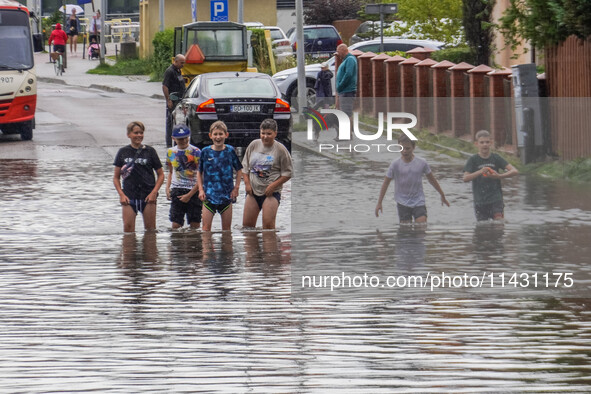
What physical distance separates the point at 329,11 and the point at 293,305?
50397mm

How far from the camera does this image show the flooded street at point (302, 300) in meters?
7.07

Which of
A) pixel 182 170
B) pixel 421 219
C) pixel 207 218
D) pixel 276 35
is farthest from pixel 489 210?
pixel 276 35

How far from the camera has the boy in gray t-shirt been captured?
41.1 ft

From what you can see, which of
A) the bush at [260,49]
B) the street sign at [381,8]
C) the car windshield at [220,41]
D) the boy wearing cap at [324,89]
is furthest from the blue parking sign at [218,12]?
the boy wearing cap at [324,89]

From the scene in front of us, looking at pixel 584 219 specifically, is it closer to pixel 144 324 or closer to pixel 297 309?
pixel 297 309

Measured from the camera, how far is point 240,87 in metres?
22.0

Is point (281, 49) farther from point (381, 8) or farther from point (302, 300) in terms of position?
point (302, 300)

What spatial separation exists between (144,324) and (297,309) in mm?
1181

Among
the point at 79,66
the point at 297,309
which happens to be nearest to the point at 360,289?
the point at 297,309

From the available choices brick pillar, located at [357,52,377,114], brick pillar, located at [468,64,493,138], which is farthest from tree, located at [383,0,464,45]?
brick pillar, located at [468,64,493,138]

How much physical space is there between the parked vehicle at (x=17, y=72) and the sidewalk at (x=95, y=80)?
11.4 metres

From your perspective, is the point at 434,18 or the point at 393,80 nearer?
the point at 393,80

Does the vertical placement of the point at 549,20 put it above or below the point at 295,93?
above

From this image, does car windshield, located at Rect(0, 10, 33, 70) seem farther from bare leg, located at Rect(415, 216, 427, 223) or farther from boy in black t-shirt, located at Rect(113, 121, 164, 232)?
bare leg, located at Rect(415, 216, 427, 223)
